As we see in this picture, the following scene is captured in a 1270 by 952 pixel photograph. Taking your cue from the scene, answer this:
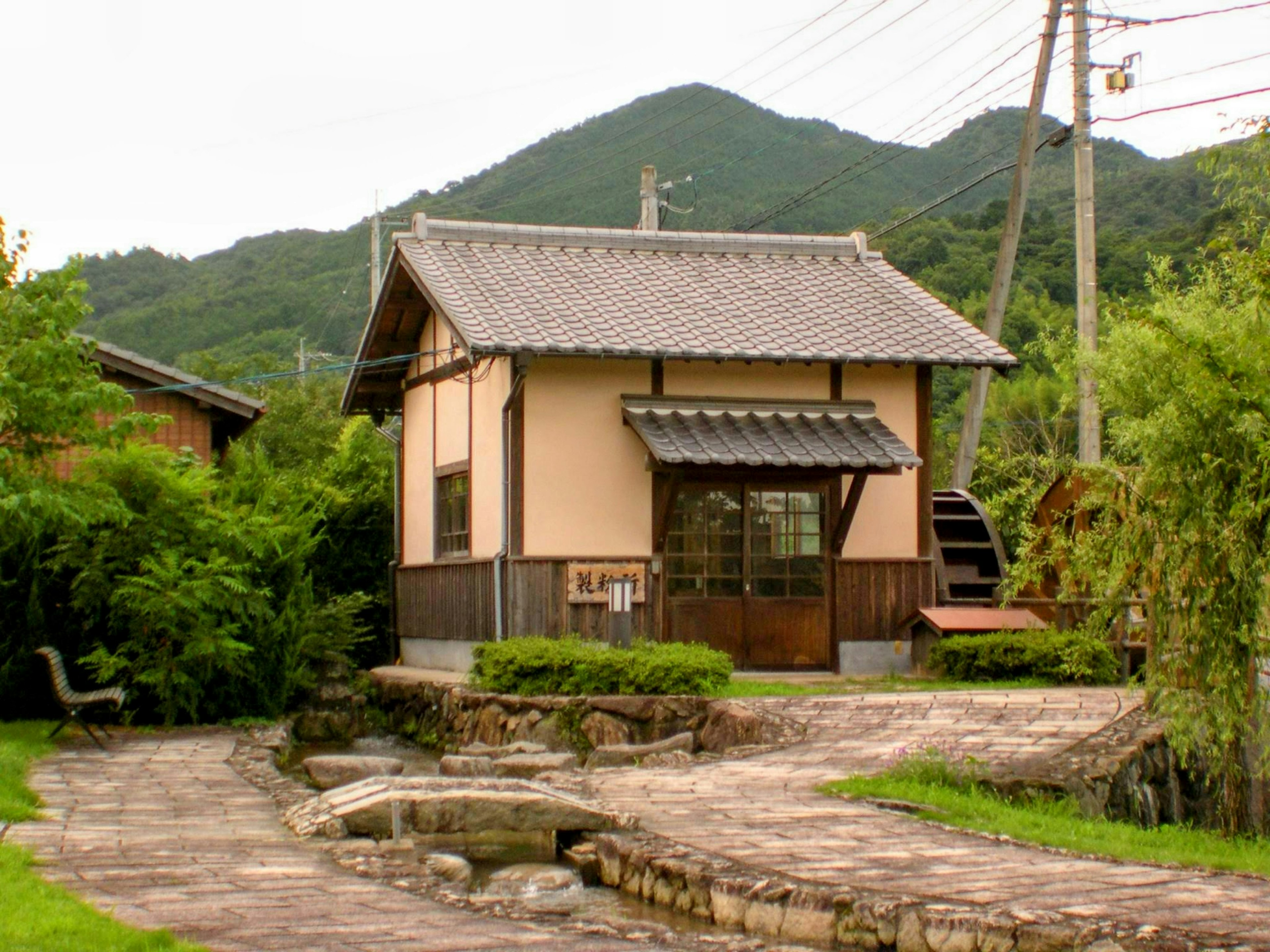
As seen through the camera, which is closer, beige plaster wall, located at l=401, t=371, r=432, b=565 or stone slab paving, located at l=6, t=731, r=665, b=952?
stone slab paving, located at l=6, t=731, r=665, b=952

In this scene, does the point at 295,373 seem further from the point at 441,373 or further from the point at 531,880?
the point at 531,880

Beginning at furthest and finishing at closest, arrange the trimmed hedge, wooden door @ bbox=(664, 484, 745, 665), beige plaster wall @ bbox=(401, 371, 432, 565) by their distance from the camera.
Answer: beige plaster wall @ bbox=(401, 371, 432, 565) < wooden door @ bbox=(664, 484, 745, 665) < the trimmed hedge

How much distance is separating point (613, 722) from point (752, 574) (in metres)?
3.71

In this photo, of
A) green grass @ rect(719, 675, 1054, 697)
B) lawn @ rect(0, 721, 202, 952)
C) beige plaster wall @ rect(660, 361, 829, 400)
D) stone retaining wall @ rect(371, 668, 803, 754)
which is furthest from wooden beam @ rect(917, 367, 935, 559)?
lawn @ rect(0, 721, 202, 952)

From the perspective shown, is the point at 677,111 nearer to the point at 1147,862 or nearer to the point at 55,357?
the point at 55,357

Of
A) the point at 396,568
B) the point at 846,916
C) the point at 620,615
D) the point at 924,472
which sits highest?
the point at 924,472

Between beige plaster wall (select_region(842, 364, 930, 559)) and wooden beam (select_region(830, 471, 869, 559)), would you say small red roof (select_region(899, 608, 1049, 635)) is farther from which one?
wooden beam (select_region(830, 471, 869, 559))

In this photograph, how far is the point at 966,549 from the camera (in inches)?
840

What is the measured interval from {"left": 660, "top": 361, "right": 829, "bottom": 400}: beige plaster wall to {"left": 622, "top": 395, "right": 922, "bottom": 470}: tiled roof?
6.7 inches

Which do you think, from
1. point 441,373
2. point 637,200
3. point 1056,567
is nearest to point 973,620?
point 1056,567

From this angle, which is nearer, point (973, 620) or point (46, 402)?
point (46, 402)

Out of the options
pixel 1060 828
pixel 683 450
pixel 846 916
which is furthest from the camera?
pixel 683 450

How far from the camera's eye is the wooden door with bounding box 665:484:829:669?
17469 mm

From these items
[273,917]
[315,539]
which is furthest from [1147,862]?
[315,539]
